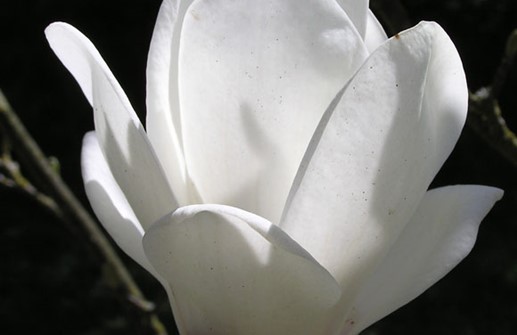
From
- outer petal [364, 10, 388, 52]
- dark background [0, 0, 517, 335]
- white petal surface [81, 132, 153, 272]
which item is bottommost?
dark background [0, 0, 517, 335]

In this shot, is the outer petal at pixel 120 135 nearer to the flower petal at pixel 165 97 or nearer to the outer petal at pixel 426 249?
the flower petal at pixel 165 97

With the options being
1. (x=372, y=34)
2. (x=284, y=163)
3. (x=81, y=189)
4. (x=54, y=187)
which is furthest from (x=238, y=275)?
(x=81, y=189)

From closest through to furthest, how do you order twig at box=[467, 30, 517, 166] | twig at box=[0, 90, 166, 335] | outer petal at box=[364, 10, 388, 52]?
outer petal at box=[364, 10, 388, 52], twig at box=[467, 30, 517, 166], twig at box=[0, 90, 166, 335]

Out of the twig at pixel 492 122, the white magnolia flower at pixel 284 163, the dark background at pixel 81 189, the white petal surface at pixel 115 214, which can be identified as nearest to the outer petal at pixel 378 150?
the white magnolia flower at pixel 284 163

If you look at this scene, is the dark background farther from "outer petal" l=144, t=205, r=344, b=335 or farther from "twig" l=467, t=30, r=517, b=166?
"outer petal" l=144, t=205, r=344, b=335

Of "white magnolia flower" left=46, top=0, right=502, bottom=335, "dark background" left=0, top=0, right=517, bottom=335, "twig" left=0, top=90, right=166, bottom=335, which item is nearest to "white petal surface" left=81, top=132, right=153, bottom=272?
"white magnolia flower" left=46, top=0, right=502, bottom=335

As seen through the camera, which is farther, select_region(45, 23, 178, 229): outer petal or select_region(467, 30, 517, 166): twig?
select_region(467, 30, 517, 166): twig

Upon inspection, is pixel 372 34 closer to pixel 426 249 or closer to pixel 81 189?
pixel 426 249

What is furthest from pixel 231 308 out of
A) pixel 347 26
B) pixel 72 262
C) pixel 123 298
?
pixel 72 262
